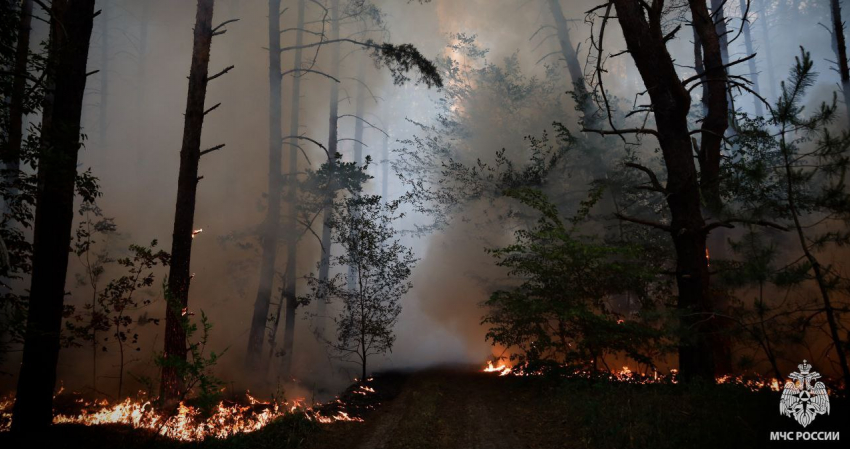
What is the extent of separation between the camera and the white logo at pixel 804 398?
438 centimetres

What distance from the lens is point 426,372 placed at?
1257 cm

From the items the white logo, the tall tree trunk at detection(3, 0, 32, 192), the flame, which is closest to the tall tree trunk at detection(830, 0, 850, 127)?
the white logo

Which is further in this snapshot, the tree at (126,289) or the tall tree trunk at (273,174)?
the tall tree trunk at (273,174)

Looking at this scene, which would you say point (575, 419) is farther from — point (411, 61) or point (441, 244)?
point (441, 244)

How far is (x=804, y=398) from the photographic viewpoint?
4.58 m

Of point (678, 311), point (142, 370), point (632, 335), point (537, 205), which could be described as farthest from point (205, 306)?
point (678, 311)

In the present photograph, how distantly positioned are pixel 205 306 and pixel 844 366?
18109 millimetres

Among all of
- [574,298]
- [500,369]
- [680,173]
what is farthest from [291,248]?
[680,173]

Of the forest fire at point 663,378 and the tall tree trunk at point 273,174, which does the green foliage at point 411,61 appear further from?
the forest fire at point 663,378

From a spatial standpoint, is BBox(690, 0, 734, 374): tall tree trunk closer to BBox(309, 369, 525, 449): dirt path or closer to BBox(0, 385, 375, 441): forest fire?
BBox(309, 369, 525, 449): dirt path

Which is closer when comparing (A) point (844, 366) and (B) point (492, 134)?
(A) point (844, 366)

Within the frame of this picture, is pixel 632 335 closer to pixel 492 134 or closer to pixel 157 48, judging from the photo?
pixel 492 134

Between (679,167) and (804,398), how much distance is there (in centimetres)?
359

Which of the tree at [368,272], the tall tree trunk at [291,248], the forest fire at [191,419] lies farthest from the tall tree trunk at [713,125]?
the tall tree trunk at [291,248]
